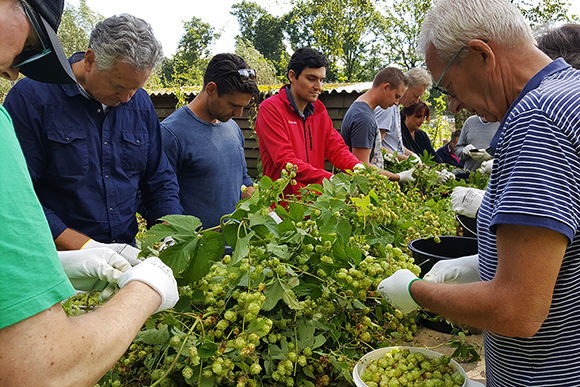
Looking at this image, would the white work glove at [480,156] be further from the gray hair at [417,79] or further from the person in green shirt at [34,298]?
the person in green shirt at [34,298]

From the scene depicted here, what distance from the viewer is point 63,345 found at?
2.12ft

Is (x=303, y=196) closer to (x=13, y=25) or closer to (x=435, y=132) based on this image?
(x=13, y=25)

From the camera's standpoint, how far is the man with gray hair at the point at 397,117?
4.31 meters

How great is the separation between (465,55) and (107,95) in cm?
164

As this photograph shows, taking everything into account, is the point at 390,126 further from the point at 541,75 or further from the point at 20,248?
the point at 20,248

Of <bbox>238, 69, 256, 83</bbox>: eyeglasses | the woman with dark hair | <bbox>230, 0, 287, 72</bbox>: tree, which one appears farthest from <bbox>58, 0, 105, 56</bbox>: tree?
<bbox>238, 69, 256, 83</bbox>: eyeglasses

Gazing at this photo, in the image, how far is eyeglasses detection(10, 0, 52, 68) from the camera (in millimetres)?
764

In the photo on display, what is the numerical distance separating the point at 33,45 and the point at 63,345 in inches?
25.3

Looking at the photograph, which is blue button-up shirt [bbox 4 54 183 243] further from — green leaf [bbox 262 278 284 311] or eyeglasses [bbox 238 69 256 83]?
green leaf [bbox 262 278 284 311]

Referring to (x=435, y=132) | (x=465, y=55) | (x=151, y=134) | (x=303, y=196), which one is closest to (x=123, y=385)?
(x=303, y=196)

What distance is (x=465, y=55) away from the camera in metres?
1.03

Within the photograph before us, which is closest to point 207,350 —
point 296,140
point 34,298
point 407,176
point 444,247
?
point 34,298

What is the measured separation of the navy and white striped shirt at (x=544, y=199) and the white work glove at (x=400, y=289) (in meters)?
0.20

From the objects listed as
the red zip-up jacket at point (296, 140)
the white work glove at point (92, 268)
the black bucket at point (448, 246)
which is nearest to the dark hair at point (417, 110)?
the red zip-up jacket at point (296, 140)
